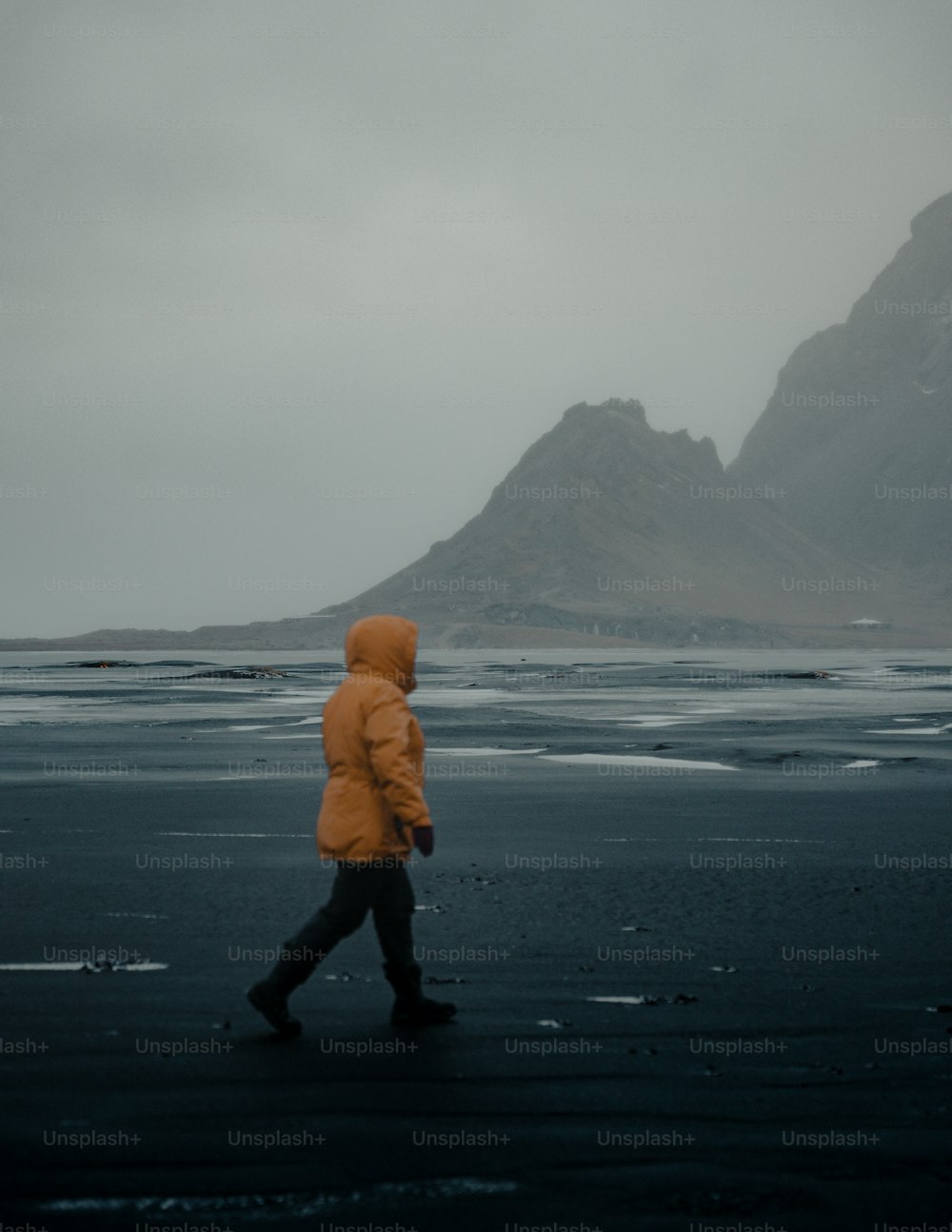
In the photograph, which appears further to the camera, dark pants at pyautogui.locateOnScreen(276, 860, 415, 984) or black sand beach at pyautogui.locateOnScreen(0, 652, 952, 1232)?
dark pants at pyautogui.locateOnScreen(276, 860, 415, 984)

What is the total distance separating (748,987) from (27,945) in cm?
397

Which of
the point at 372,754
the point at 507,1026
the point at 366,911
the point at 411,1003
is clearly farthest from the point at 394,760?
the point at 507,1026

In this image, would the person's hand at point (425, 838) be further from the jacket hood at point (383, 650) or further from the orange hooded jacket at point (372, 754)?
the jacket hood at point (383, 650)

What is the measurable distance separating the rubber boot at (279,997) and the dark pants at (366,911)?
97 mm

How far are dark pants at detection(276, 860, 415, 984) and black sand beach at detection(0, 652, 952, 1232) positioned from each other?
1.12ft

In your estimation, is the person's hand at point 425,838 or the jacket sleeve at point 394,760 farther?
the jacket sleeve at point 394,760

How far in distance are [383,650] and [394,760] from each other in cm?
56

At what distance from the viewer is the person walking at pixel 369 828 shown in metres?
6.56

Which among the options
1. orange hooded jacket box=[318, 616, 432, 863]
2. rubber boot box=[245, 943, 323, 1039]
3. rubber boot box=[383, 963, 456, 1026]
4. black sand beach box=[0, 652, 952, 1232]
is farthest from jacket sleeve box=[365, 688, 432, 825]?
black sand beach box=[0, 652, 952, 1232]

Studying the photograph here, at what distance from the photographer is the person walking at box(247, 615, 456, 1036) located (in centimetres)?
656

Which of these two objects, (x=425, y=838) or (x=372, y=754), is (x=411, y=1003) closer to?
(x=425, y=838)

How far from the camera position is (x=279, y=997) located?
651cm

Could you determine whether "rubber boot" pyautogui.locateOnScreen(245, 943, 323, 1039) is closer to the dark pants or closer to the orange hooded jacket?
the dark pants

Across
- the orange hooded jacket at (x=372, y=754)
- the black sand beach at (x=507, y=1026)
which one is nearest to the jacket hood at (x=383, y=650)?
the orange hooded jacket at (x=372, y=754)
